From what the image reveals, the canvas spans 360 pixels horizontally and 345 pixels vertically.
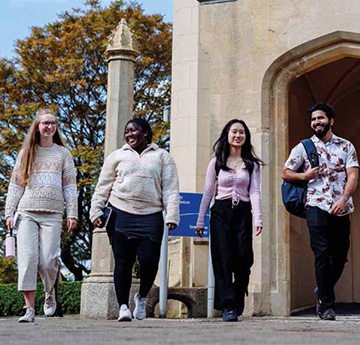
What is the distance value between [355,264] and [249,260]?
9078mm

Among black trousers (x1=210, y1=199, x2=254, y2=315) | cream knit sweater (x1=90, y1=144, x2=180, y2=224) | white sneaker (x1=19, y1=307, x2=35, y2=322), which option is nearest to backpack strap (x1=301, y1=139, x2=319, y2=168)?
black trousers (x1=210, y1=199, x2=254, y2=315)

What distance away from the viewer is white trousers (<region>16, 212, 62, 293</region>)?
6750mm

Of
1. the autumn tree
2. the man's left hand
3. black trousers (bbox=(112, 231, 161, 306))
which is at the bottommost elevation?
black trousers (bbox=(112, 231, 161, 306))

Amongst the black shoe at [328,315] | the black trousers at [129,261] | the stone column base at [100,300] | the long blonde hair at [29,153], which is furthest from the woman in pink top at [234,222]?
the stone column base at [100,300]

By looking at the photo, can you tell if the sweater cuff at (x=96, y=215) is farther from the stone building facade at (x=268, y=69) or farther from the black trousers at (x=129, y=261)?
the stone building facade at (x=268, y=69)

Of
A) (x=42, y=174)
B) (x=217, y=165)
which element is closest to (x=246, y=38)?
(x=217, y=165)

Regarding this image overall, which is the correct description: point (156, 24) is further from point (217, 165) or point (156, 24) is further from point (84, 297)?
point (217, 165)

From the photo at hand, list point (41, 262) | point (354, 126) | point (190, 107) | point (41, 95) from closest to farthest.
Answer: point (41, 262), point (190, 107), point (354, 126), point (41, 95)

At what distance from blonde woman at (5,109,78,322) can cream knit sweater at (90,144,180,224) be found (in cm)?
31

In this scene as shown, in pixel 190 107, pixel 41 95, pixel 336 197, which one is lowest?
pixel 336 197

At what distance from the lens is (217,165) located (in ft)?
23.6

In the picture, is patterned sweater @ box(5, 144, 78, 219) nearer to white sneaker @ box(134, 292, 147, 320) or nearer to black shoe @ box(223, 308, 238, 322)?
white sneaker @ box(134, 292, 147, 320)

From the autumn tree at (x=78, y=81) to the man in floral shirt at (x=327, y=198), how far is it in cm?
1759

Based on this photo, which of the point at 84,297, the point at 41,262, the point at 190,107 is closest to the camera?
the point at 41,262
